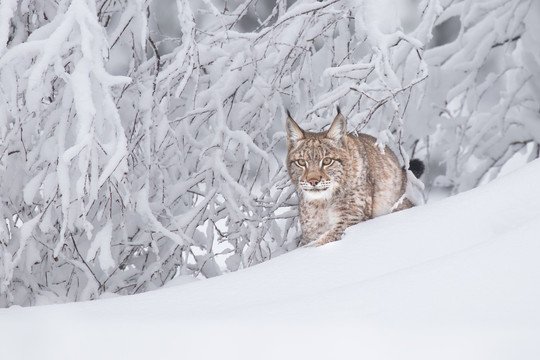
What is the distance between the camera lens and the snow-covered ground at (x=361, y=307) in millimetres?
2893

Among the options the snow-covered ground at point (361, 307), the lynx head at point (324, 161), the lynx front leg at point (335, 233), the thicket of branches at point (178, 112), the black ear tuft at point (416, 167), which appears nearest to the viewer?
the snow-covered ground at point (361, 307)

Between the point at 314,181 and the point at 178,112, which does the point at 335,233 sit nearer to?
the point at 314,181

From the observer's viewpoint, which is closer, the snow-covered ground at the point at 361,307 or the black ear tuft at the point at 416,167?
the snow-covered ground at the point at 361,307

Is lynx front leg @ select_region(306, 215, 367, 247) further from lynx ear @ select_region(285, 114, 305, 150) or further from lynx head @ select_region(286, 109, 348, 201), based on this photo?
lynx ear @ select_region(285, 114, 305, 150)

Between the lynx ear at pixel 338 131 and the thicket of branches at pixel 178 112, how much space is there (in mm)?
78

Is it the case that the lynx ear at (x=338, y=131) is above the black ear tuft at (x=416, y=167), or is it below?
above

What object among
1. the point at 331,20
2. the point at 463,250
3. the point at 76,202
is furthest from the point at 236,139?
the point at 463,250

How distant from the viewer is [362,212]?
4.40m

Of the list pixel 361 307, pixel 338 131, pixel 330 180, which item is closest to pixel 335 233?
pixel 330 180

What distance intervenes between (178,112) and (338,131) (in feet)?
4.79

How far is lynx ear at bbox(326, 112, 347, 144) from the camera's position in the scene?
4.32 meters

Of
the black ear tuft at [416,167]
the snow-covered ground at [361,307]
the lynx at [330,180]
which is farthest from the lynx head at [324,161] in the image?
the black ear tuft at [416,167]

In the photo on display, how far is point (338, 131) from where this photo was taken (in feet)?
14.3

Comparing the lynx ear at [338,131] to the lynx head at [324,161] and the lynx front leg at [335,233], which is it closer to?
the lynx head at [324,161]
